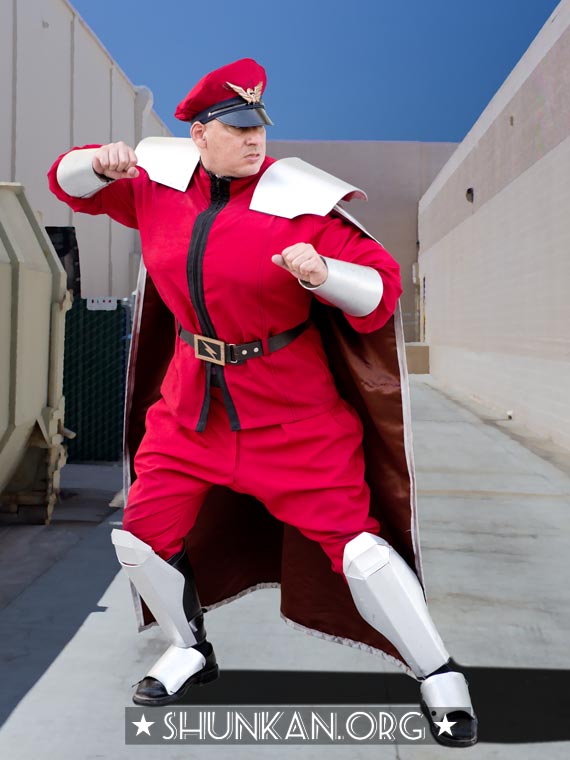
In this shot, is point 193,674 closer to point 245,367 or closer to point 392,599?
point 392,599

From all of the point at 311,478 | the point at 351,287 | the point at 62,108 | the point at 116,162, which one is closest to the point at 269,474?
the point at 311,478

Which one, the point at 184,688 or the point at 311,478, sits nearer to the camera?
the point at 311,478

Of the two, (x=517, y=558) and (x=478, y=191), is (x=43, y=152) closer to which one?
(x=478, y=191)

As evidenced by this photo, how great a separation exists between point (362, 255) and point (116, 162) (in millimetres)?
707

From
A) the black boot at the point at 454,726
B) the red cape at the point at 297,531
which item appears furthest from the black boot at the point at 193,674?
the black boot at the point at 454,726

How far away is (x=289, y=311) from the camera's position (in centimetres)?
223

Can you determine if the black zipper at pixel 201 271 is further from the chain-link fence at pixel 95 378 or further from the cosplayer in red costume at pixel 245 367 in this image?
the chain-link fence at pixel 95 378

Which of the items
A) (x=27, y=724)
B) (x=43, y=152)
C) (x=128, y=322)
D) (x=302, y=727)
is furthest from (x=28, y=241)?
(x=43, y=152)

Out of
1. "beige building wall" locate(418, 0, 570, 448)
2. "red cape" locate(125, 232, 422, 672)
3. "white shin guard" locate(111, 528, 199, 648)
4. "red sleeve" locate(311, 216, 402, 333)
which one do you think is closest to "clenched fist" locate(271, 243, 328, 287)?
"red sleeve" locate(311, 216, 402, 333)

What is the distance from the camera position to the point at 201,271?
2139 mm

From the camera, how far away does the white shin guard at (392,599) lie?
7.03 feet

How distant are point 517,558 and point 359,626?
1.76 m

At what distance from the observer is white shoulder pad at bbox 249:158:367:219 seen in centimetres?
212

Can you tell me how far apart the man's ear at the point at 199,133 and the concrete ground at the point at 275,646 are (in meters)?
1.62
